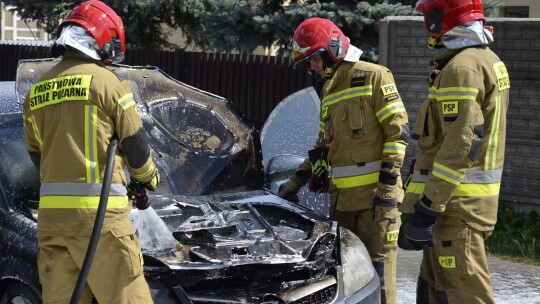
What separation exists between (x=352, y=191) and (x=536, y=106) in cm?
345

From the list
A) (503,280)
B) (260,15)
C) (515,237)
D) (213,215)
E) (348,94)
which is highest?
(260,15)

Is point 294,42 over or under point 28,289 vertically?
over

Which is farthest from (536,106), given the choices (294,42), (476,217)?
(476,217)

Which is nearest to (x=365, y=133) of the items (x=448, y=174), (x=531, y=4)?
(x=448, y=174)

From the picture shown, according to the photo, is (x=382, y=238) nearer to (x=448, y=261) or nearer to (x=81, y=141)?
(x=448, y=261)

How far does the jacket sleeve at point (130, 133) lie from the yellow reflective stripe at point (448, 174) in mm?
1363

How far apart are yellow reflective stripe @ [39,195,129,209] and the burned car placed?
410 mm

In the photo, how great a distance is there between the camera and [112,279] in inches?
169

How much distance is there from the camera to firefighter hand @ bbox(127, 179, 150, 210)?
466 cm

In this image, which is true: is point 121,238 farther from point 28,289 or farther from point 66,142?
point 28,289

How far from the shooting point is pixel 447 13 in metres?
4.84

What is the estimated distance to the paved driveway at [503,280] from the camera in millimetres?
6875

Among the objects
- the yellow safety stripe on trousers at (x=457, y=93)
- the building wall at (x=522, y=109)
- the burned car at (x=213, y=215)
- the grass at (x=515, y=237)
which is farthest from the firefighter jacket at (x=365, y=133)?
the building wall at (x=522, y=109)

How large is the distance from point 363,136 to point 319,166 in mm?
453
